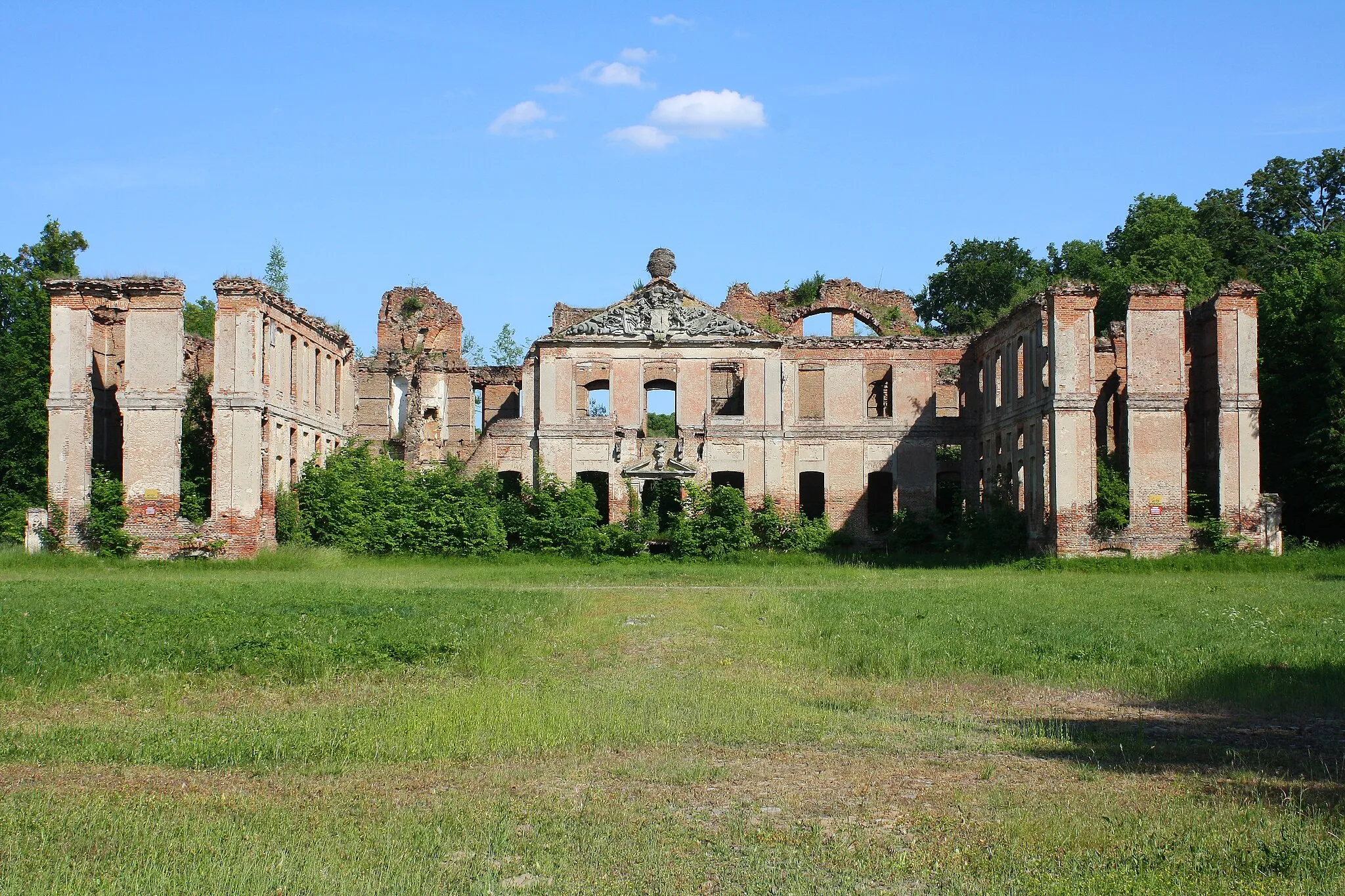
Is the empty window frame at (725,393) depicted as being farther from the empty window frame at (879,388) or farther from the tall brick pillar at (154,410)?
the tall brick pillar at (154,410)

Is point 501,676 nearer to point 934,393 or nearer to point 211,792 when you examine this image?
point 211,792

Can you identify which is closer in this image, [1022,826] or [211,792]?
[1022,826]

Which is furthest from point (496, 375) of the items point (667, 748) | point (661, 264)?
→ point (667, 748)

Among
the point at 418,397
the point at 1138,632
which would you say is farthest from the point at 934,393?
the point at 1138,632

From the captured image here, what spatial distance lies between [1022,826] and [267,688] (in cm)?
841

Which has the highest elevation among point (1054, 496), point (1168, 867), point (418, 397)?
point (418, 397)

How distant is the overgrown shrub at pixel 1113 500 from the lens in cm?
3080

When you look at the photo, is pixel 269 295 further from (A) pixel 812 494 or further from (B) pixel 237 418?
(A) pixel 812 494

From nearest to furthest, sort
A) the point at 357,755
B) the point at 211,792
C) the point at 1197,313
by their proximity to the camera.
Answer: the point at 211,792 < the point at 357,755 < the point at 1197,313

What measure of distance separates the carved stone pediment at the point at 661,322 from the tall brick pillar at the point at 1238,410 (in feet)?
45.5

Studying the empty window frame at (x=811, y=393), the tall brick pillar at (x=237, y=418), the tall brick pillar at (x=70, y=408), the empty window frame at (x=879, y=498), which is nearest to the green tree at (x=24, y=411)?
the tall brick pillar at (x=70, y=408)

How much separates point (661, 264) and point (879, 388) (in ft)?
33.1

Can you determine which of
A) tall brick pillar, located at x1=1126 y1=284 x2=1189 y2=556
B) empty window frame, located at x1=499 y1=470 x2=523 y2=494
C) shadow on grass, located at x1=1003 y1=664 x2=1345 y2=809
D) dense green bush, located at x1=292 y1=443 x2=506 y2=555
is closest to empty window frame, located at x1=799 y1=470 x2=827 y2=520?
empty window frame, located at x1=499 y1=470 x2=523 y2=494

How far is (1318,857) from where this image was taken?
23.0ft
